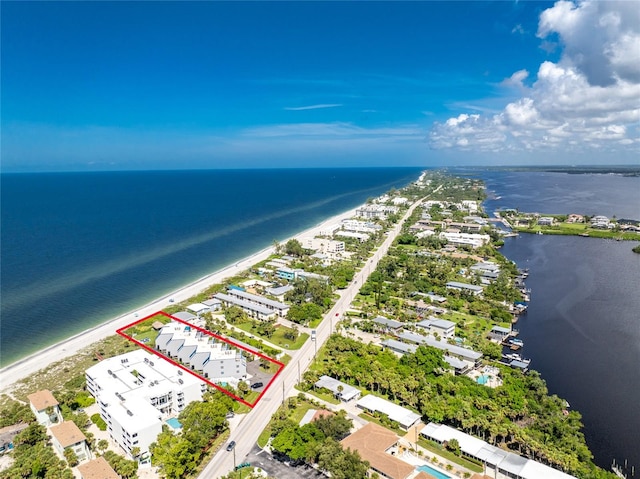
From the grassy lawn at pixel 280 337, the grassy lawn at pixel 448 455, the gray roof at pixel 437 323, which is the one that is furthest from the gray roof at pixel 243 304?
the grassy lawn at pixel 448 455

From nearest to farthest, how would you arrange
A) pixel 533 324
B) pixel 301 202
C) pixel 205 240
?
pixel 533 324, pixel 205 240, pixel 301 202

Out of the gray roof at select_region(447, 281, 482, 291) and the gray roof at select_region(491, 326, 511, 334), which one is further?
the gray roof at select_region(447, 281, 482, 291)

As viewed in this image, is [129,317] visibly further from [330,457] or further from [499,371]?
[499,371]

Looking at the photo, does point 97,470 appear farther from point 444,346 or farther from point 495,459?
point 444,346

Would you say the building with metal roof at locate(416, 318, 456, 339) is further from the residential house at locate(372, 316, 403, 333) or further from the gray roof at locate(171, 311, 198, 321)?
the gray roof at locate(171, 311, 198, 321)

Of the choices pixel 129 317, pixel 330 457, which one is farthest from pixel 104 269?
pixel 330 457

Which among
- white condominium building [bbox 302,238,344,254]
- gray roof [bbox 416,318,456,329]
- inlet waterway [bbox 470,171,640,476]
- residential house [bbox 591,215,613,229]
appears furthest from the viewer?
residential house [bbox 591,215,613,229]

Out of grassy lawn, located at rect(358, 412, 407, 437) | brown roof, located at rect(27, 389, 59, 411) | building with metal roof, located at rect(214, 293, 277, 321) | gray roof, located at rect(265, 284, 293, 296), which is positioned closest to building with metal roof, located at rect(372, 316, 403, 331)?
building with metal roof, located at rect(214, 293, 277, 321)
